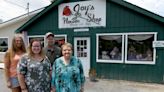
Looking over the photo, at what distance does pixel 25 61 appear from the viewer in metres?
3.12

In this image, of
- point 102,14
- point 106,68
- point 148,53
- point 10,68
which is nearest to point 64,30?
point 102,14

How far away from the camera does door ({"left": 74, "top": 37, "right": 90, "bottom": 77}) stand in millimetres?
9914

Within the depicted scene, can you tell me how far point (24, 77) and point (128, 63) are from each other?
6605 mm

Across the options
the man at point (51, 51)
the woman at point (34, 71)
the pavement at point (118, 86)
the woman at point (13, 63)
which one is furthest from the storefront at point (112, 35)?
the woman at point (34, 71)

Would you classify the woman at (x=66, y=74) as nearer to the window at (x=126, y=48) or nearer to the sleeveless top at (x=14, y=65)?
the sleeveless top at (x=14, y=65)

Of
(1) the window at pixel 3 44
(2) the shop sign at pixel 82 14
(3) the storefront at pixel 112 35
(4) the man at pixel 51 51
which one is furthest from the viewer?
(1) the window at pixel 3 44

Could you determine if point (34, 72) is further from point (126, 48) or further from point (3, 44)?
point (3, 44)

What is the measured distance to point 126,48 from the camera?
909cm

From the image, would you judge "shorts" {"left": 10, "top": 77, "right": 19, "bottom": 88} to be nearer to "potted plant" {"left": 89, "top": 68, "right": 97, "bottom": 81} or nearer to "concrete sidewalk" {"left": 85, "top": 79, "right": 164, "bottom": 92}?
"concrete sidewalk" {"left": 85, "top": 79, "right": 164, "bottom": 92}

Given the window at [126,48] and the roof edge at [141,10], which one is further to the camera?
the window at [126,48]

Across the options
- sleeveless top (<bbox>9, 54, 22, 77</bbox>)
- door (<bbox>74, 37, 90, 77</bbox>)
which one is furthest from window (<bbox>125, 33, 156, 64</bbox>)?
sleeveless top (<bbox>9, 54, 22, 77</bbox>)

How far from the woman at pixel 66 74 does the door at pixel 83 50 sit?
6660 millimetres

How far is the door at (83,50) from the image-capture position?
9914mm

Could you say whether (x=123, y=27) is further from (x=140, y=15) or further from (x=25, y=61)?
(x=25, y=61)
